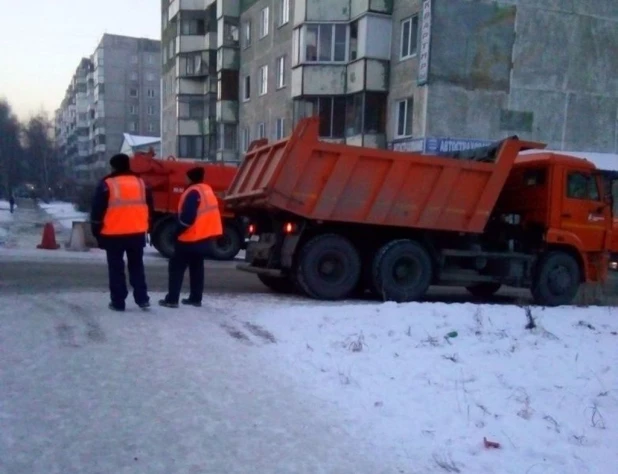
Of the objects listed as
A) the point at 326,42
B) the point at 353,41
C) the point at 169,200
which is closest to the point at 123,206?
the point at 169,200

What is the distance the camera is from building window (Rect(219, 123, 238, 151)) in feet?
125

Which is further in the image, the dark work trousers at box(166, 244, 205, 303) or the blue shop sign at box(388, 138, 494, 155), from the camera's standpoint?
the blue shop sign at box(388, 138, 494, 155)

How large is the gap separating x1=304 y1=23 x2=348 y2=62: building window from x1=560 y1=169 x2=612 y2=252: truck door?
56.1ft

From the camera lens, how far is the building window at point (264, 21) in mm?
33662

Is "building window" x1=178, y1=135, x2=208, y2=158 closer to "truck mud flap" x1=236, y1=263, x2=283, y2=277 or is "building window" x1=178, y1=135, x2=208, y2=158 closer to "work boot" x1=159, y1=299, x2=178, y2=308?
"truck mud flap" x1=236, y1=263, x2=283, y2=277

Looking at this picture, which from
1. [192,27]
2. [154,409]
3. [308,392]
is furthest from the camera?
[192,27]

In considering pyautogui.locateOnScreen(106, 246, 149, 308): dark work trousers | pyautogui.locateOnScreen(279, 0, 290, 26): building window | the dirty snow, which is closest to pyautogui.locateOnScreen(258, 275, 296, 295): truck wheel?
the dirty snow

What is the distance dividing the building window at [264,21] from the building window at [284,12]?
1530mm

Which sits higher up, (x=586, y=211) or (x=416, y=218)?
(x=586, y=211)

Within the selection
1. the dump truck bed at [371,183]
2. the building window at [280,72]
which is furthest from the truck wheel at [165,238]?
the building window at [280,72]

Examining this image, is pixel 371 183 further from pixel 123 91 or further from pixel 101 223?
pixel 123 91

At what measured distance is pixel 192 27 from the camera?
4316 centimetres

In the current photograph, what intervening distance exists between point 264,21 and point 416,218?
26635mm

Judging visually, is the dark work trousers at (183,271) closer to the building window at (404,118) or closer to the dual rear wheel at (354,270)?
the dual rear wheel at (354,270)
